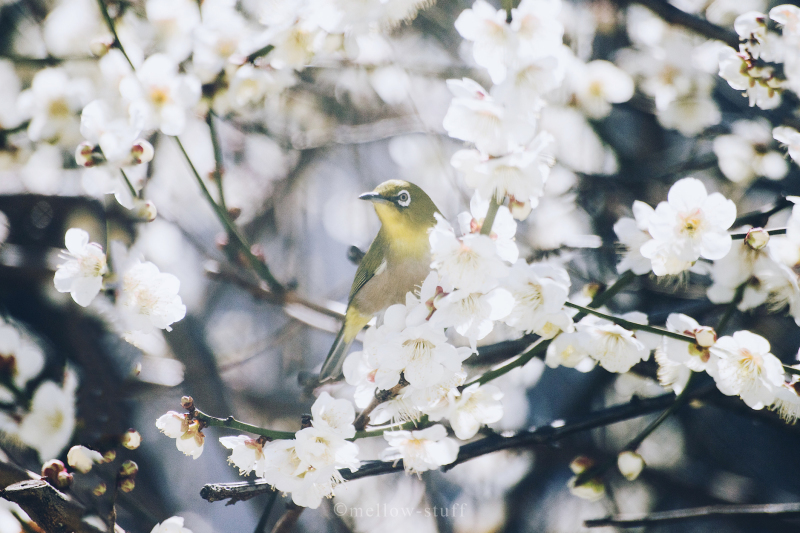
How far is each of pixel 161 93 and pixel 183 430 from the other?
0.83 m

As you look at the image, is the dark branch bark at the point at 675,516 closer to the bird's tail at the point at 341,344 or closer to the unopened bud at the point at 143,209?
the bird's tail at the point at 341,344

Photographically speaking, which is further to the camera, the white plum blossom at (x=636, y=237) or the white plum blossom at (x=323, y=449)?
the white plum blossom at (x=636, y=237)

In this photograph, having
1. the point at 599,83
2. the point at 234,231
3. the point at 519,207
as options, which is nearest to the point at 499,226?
the point at 519,207

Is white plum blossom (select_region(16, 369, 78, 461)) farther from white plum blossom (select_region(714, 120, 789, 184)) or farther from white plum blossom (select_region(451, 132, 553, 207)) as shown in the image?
white plum blossom (select_region(714, 120, 789, 184))

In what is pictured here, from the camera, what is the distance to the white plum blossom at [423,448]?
1237 mm

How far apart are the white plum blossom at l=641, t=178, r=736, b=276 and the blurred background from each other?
0.87 meters

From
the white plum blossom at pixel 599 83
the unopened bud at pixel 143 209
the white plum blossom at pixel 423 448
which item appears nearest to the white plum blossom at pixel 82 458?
the unopened bud at pixel 143 209

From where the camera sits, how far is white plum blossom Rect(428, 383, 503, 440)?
1.25 meters

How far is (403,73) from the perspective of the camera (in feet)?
8.23

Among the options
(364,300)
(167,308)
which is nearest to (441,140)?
(364,300)

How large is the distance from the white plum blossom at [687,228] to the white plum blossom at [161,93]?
1.11m

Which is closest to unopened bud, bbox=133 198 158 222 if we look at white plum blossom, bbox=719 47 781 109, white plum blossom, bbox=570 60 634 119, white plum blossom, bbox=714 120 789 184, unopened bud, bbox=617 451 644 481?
unopened bud, bbox=617 451 644 481

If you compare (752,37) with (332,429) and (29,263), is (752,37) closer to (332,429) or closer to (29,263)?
(332,429)

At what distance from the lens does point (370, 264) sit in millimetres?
1677
